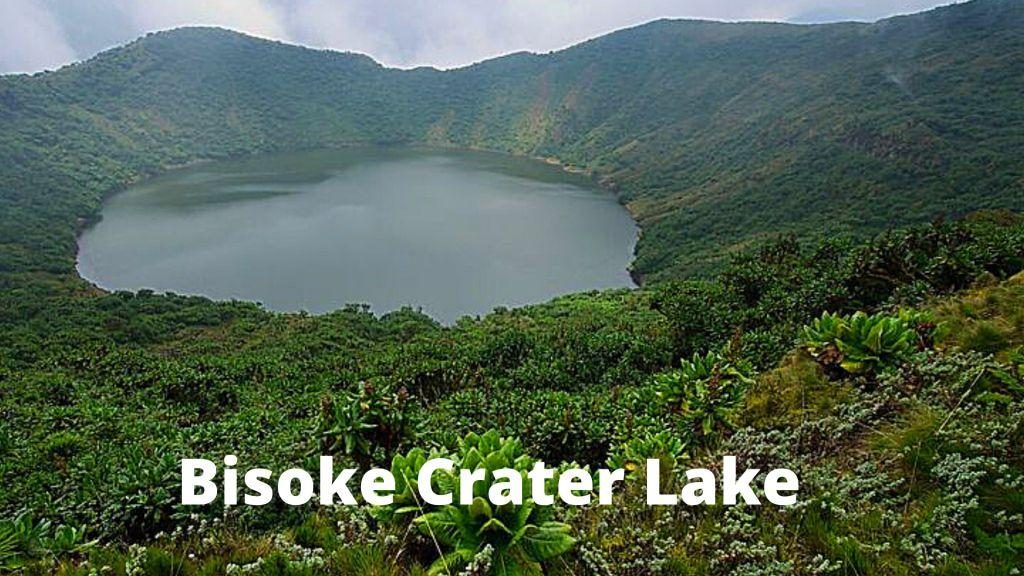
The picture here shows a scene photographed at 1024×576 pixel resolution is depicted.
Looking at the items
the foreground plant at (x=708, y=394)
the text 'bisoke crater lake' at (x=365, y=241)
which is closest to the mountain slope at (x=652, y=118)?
the text 'bisoke crater lake' at (x=365, y=241)

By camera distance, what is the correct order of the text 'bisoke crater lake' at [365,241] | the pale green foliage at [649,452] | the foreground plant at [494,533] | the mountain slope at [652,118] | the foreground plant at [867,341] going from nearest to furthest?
the foreground plant at [494,533], the pale green foliage at [649,452], the foreground plant at [867,341], the text 'bisoke crater lake' at [365,241], the mountain slope at [652,118]

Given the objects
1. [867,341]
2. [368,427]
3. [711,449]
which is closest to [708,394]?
[711,449]

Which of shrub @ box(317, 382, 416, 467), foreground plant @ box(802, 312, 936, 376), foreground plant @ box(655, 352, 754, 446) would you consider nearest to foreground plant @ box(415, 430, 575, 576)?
shrub @ box(317, 382, 416, 467)

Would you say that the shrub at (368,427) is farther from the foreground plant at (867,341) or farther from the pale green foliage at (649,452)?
the foreground plant at (867,341)

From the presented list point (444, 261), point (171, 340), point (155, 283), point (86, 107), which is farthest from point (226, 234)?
point (86, 107)

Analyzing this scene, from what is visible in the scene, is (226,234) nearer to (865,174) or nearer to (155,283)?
(155,283)

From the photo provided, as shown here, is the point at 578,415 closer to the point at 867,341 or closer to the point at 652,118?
the point at 867,341
